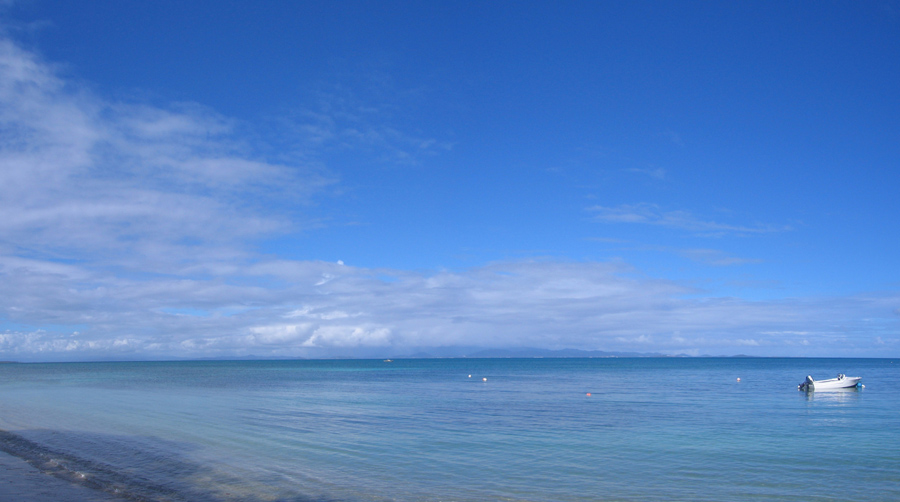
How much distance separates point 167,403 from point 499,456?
28.1 m

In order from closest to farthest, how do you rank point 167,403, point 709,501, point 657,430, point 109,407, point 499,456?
1. point 709,501
2. point 499,456
3. point 657,430
4. point 109,407
5. point 167,403

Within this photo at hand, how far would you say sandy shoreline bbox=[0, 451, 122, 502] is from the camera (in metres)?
13.2

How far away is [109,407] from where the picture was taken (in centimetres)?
3488

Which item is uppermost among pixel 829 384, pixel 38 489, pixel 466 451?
pixel 38 489

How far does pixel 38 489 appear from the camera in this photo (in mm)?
13945

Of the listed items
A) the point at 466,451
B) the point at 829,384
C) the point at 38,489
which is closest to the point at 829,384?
the point at 829,384

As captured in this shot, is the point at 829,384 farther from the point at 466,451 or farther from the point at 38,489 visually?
the point at 38,489

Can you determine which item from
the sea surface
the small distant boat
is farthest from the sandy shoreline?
the small distant boat

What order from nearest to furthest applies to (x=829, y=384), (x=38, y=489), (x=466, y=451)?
(x=38, y=489) → (x=466, y=451) → (x=829, y=384)

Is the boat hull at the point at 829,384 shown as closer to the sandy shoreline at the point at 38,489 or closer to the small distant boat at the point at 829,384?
the small distant boat at the point at 829,384

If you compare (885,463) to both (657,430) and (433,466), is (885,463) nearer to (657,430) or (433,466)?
(657,430)

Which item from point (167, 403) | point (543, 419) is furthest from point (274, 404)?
point (543, 419)

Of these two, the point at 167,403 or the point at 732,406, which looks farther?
the point at 167,403

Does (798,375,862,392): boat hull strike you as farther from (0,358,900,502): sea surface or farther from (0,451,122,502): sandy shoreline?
(0,451,122,502): sandy shoreline
